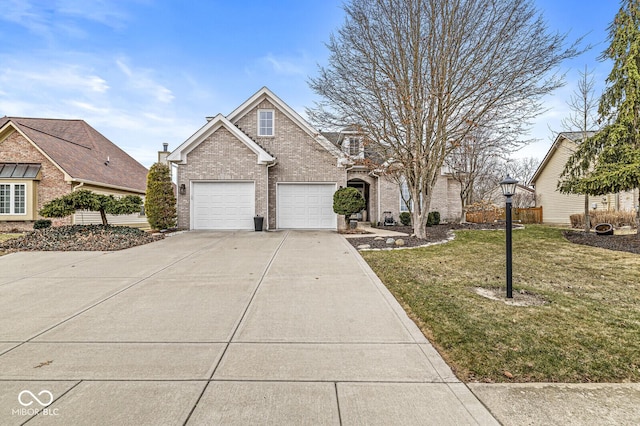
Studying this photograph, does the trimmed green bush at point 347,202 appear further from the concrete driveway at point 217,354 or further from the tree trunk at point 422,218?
the concrete driveway at point 217,354

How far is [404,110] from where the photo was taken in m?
11.1

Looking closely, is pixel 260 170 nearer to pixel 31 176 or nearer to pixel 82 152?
pixel 31 176

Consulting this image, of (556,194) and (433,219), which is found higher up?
(556,194)

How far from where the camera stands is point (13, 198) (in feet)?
50.6

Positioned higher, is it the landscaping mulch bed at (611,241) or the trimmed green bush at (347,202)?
the trimmed green bush at (347,202)

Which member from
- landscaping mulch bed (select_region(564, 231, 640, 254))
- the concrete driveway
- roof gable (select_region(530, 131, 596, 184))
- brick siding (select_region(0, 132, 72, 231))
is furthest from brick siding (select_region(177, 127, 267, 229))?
roof gable (select_region(530, 131, 596, 184))

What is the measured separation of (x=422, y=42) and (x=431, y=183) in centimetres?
470

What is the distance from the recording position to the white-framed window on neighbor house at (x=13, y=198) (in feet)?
50.5

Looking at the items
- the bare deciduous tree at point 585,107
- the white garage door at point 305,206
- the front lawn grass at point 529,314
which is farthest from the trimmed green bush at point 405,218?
the front lawn grass at point 529,314

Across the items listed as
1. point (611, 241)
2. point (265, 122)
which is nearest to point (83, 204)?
point (265, 122)

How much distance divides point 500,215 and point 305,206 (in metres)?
14.0

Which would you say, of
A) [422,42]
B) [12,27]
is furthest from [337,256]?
[12,27]

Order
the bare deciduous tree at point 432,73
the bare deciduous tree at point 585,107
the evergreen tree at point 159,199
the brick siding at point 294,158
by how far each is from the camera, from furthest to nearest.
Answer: the brick siding at point 294,158, the bare deciduous tree at point 585,107, the evergreen tree at point 159,199, the bare deciduous tree at point 432,73

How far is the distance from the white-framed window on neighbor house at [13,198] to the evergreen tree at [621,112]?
24.4 metres
